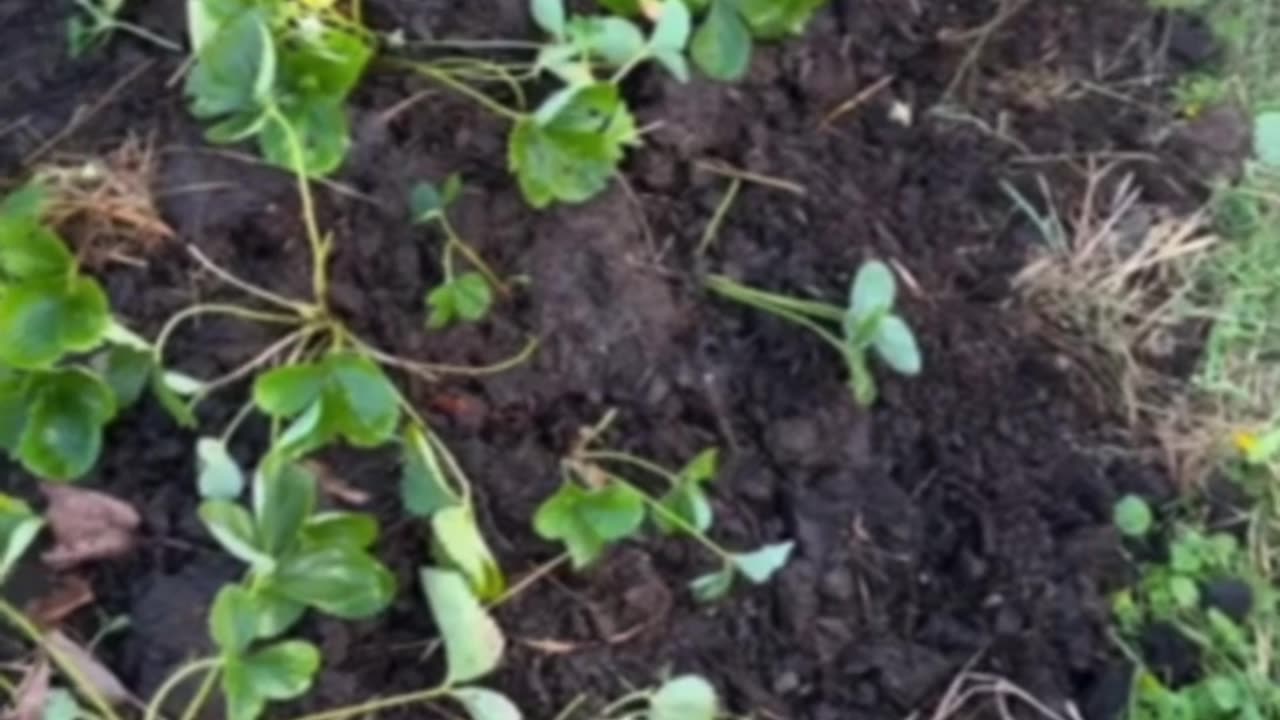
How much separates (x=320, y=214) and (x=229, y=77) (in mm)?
140

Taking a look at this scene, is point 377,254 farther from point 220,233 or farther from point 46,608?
point 46,608

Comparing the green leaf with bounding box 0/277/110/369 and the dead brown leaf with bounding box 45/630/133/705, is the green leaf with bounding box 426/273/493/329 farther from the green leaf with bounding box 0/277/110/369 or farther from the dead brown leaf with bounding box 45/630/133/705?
the dead brown leaf with bounding box 45/630/133/705

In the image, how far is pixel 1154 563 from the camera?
2223 millimetres

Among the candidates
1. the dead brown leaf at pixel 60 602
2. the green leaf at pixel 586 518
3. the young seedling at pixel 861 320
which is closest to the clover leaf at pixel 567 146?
the young seedling at pixel 861 320

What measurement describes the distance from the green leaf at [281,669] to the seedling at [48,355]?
201 mm

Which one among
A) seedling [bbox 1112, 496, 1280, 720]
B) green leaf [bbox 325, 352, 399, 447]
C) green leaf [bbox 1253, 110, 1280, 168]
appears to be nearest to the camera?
green leaf [bbox 325, 352, 399, 447]

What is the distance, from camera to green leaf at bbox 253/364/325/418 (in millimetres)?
1891

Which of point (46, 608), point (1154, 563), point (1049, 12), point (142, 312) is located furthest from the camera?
point (1049, 12)

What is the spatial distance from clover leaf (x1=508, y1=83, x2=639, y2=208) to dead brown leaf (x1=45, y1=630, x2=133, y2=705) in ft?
1.64

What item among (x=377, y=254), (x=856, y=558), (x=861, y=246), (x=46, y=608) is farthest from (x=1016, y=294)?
(x=46, y=608)

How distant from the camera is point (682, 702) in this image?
1.96 m

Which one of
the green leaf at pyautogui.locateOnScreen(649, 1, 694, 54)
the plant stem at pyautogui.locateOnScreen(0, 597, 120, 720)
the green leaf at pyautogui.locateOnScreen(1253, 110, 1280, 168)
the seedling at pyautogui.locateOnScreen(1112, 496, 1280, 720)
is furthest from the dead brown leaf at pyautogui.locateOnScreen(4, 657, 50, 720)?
the green leaf at pyautogui.locateOnScreen(1253, 110, 1280, 168)

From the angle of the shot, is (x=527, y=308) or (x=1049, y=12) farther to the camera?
(x=1049, y=12)

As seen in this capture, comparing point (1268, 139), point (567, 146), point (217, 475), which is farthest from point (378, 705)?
point (1268, 139)
